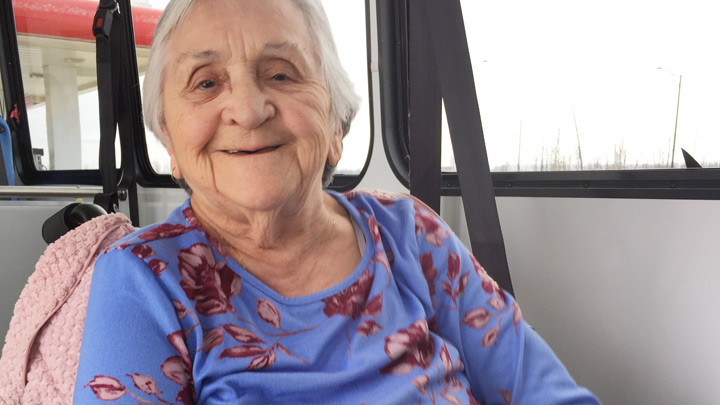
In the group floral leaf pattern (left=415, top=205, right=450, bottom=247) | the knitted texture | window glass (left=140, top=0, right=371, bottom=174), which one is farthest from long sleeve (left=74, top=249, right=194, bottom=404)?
window glass (left=140, top=0, right=371, bottom=174)

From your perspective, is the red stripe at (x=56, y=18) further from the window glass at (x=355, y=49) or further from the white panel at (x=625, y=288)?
the white panel at (x=625, y=288)

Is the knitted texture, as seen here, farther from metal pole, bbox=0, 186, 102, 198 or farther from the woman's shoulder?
metal pole, bbox=0, 186, 102, 198

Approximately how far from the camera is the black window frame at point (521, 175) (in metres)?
1.40

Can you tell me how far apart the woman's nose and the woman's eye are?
4 cm

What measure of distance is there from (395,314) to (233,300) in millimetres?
263

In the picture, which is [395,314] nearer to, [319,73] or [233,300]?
[233,300]

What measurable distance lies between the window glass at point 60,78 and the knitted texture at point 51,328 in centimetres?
292

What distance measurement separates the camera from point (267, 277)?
1.00m

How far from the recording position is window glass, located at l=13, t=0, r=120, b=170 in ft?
12.4

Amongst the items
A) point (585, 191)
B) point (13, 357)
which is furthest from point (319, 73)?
point (585, 191)

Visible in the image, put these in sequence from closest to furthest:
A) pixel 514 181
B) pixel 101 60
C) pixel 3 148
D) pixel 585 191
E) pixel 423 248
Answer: pixel 423 248 < pixel 585 191 < pixel 514 181 < pixel 101 60 < pixel 3 148

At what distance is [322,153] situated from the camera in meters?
1.02

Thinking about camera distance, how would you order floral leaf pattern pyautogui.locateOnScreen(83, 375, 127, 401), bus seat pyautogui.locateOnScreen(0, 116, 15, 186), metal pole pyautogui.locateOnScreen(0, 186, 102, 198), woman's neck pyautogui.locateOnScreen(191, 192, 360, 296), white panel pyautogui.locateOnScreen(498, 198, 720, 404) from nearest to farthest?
floral leaf pattern pyautogui.locateOnScreen(83, 375, 127, 401)
woman's neck pyautogui.locateOnScreen(191, 192, 360, 296)
white panel pyautogui.locateOnScreen(498, 198, 720, 404)
metal pole pyautogui.locateOnScreen(0, 186, 102, 198)
bus seat pyautogui.locateOnScreen(0, 116, 15, 186)

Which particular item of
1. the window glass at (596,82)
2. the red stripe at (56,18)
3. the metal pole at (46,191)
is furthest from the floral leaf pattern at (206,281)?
the red stripe at (56,18)
